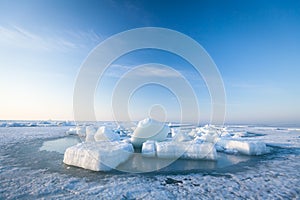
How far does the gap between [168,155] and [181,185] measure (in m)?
2.83

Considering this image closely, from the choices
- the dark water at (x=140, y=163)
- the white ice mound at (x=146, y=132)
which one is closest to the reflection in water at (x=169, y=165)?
the dark water at (x=140, y=163)

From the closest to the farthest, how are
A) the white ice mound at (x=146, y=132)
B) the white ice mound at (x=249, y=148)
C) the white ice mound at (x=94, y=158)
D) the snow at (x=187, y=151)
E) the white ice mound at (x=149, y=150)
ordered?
the white ice mound at (x=94, y=158) → the snow at (x=187, y=151) → the white ice mound at (x=149, y=150) → the white ice mound at (x=249, y=148) → the white ice mound at (x=146, y=132)

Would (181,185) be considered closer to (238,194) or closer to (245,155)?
(238,194)

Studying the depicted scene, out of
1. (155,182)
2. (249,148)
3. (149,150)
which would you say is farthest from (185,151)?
(249,148)

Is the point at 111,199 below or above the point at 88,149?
below

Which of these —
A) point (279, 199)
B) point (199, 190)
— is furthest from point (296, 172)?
point (199, 190)

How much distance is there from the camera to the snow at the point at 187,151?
693cm

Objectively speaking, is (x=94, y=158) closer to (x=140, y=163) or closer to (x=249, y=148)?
(x=140, y=163)

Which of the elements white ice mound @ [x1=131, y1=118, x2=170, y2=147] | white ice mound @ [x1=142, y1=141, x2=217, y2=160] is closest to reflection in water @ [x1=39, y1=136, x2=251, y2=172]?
white ice mound @ [x1=142, y1=141, x2=217, y2=160]

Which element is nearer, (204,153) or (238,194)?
(238,194)

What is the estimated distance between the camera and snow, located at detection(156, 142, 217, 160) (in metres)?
6.93

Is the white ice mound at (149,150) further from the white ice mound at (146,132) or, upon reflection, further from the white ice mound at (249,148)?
the white ice mound at (249,148)

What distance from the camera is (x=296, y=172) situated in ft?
18.1

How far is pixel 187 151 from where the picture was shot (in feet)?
23.3
